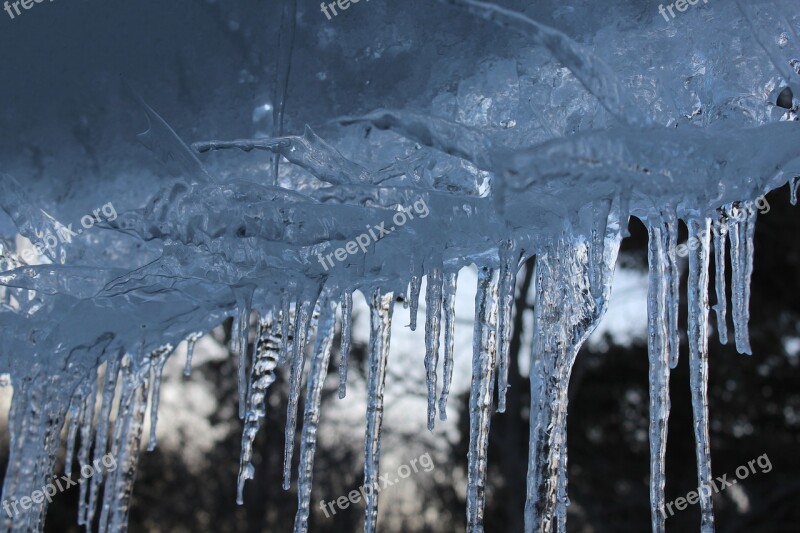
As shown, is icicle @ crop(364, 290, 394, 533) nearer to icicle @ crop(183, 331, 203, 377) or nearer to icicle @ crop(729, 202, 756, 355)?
icicle @ crop(183, 331, 203, 377)

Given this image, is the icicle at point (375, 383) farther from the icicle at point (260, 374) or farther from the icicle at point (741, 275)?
the icicle at point (741, 275)

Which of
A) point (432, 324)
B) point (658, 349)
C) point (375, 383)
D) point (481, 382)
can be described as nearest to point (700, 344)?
point (658, 349)

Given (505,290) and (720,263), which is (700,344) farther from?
(505,290)

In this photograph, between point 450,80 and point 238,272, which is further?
point 238,272

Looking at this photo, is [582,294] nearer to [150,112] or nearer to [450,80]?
[450,80]

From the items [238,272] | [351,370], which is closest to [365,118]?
[238,272]

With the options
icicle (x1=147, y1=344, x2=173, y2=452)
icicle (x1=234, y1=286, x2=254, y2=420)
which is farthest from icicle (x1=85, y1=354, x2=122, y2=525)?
icicle (x1=234, y1=286, x2=254, y2=420)

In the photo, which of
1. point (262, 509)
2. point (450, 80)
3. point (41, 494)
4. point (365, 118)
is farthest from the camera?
point (262, 509)
